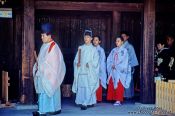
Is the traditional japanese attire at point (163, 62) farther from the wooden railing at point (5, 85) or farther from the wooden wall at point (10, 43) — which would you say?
the wooden wall at point (10, 43)

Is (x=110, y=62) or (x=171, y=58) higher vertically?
(x=171, y=58)

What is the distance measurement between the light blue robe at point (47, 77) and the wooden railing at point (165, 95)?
2.38 meters

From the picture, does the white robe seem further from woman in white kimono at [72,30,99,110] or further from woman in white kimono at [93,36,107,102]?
woman in white kimono at [72,30,99,110]

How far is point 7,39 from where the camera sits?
46.9 feet

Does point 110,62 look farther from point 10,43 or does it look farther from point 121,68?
point 10,43

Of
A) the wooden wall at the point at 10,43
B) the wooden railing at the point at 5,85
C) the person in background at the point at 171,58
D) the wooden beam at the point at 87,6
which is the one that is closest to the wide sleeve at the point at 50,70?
the wooden railing at the point at 5,85

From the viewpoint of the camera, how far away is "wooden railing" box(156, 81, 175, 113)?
10.8 metres

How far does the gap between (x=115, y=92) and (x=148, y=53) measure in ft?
4.73

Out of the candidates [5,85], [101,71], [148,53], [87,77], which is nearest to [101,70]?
[101,71]

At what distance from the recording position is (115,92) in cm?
1308

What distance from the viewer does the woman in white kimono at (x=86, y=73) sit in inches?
488

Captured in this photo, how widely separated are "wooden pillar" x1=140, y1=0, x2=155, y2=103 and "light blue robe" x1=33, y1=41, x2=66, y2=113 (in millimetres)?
2371

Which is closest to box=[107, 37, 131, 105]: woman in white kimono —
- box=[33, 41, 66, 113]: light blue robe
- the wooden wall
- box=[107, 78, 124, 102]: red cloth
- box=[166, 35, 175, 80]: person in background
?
box=[107, 78, 124, 102]: red cloth

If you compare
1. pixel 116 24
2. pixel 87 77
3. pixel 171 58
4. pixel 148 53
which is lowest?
pixel 87 77
